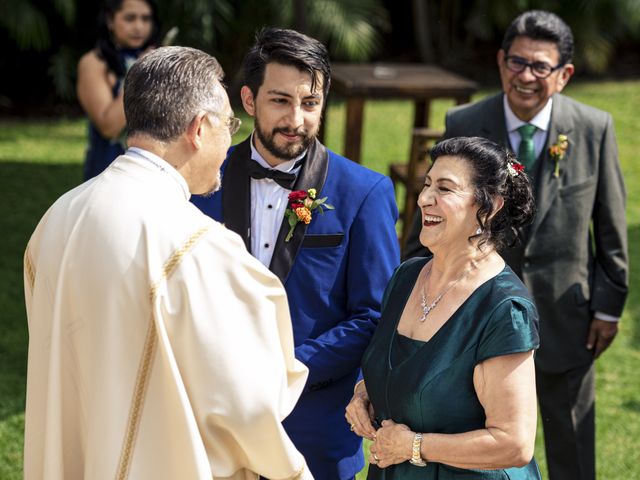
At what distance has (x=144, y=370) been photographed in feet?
8.16

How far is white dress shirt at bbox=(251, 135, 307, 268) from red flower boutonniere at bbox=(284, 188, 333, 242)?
0.25 feet

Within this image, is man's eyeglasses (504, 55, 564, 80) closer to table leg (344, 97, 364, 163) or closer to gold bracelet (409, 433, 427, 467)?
gold bracelet (409, 433, 427, 467)

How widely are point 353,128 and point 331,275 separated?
4.60 m

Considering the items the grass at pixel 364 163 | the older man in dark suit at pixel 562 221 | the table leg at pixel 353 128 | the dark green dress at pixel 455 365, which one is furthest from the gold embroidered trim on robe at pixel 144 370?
the table leg at pixel 353 128

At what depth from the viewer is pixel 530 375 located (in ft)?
9.21

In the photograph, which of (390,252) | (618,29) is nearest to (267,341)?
(390,252)

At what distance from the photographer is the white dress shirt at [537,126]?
14.3 ft

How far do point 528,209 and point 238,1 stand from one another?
476 inches

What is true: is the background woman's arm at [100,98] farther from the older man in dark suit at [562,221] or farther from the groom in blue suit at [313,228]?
the groom in blue suit at [313,228]

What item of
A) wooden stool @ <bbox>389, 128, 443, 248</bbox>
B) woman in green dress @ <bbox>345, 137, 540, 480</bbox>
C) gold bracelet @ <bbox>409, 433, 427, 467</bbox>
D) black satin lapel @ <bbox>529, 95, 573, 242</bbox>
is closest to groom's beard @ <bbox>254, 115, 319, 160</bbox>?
woman in green dress @ <bbox>345, 137, 540, 480</bbox>

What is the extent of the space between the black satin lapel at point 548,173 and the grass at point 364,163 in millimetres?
1629

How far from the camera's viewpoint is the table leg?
25.7ft

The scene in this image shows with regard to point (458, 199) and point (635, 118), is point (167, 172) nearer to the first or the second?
point (458, 199)

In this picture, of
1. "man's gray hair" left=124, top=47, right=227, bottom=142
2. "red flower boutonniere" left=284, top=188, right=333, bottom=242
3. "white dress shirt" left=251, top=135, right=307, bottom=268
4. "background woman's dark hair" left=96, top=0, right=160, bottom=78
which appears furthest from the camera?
"background woman's dark hair" left=96, top=0, right=160, bottom=78
